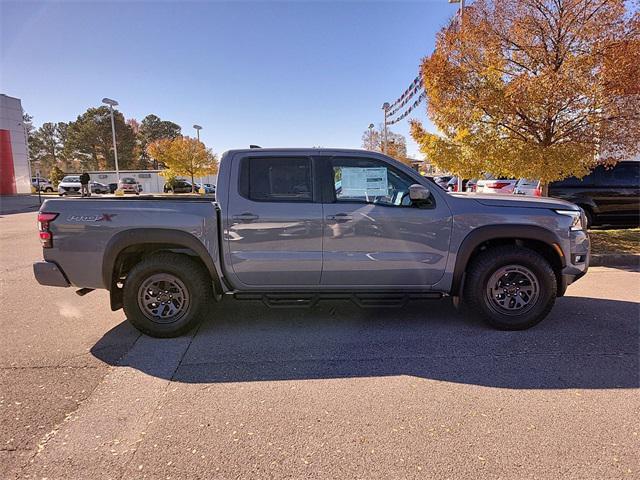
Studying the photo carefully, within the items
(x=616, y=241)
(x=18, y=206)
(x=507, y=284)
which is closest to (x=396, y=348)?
(x=507, y=284)

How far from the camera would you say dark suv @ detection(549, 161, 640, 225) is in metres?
9.87

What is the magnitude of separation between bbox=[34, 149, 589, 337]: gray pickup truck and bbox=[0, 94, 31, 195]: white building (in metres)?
43.8

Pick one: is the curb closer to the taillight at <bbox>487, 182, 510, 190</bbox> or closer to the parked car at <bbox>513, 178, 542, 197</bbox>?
the parked car at <bbox>513, 178, 542, 197</bbox>

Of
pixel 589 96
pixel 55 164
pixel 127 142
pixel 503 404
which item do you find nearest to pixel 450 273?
pixel 503 404

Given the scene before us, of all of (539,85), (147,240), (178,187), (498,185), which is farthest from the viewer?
(178,187)

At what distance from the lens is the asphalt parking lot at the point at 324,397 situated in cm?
238

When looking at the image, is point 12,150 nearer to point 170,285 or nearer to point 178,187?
point 178,187

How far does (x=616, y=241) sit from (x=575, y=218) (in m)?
5.95

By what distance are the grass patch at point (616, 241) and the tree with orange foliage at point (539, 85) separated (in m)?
1.66

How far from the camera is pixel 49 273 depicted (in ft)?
13.4

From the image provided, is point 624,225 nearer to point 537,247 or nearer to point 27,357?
point 537,247

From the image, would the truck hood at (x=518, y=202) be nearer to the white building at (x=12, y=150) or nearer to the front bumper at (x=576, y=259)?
the front bumper at (x=576, y=259)

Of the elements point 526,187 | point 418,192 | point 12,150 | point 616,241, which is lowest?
point 616,241

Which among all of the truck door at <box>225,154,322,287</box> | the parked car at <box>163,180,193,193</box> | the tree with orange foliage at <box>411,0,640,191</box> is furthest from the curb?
the parked car at <box>163,180,193,193</box>
